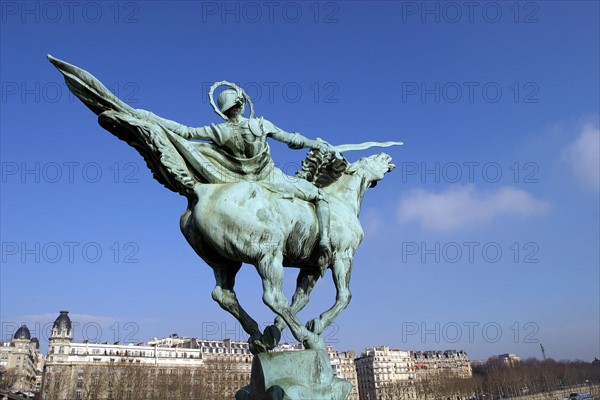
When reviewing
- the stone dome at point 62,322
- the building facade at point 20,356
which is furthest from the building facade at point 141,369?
the building facade at point 20,356

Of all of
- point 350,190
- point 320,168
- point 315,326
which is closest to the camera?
point 315,326

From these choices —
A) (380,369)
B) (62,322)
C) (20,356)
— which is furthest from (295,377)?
(20,356)

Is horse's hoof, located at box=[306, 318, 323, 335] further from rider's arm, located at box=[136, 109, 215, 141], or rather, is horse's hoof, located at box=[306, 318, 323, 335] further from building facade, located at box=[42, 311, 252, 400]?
building facade, located at box=[42, 311, 252, 400]

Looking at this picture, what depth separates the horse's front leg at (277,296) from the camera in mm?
5516

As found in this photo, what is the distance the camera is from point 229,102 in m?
6.14

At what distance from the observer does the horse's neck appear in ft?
23.4

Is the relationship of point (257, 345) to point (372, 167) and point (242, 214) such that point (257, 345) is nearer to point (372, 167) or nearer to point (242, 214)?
point (242, 214)

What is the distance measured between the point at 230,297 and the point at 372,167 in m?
3.12

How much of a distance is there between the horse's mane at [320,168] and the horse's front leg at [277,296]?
1561mm

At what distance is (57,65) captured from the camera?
5.31 meters

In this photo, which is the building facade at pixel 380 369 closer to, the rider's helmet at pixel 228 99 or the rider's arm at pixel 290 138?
the rider's arm at pixel 290 138

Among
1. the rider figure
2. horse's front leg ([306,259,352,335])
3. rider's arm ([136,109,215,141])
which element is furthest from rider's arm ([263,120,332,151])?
horse's front leg ([306,259,352,335])

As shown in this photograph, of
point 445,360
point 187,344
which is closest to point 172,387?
point 187,344

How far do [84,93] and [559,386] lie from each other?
120214 mm
